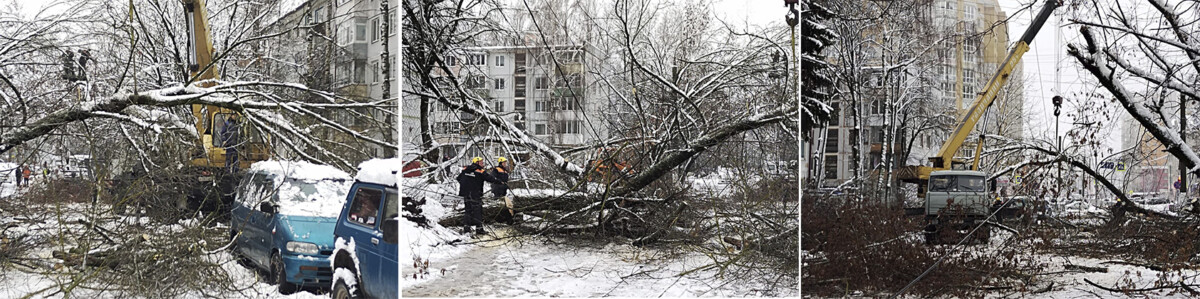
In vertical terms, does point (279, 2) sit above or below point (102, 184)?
above

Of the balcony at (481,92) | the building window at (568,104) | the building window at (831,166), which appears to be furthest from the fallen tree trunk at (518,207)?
the building window at (831,166)

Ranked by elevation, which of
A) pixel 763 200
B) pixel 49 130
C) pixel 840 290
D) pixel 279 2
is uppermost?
pixel 279 2

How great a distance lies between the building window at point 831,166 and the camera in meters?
5.49

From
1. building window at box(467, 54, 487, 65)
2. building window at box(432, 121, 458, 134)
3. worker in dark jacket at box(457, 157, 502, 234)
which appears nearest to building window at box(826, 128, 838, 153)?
worker in dark jacket at box(457, 157, 502, 234)

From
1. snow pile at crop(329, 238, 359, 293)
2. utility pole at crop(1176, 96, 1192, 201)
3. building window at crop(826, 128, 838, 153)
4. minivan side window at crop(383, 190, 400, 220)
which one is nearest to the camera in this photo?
snow pile at crop(329, 238, 359, 293)

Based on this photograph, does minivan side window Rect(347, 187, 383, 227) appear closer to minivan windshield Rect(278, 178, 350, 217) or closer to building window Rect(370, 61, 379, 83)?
minivan windshield Rect(278, 178, 350, 217)

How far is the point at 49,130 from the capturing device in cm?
533

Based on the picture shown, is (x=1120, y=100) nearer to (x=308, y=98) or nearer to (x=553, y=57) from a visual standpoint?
(x=553, y=57)

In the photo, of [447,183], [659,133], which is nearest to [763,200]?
[659,133]

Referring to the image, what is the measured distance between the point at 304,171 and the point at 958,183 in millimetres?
3835

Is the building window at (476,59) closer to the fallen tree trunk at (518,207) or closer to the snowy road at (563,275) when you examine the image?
the fallen tree trunk at (518,207)

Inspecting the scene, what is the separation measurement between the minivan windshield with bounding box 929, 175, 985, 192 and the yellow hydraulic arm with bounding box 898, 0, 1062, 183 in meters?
0.07

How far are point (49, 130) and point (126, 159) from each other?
1.71ft

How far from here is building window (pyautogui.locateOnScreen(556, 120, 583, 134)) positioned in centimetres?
505
